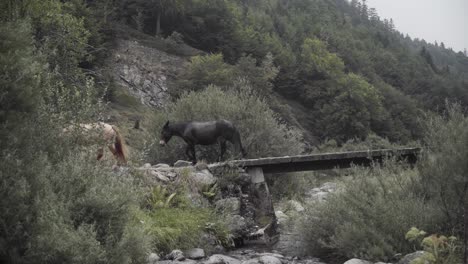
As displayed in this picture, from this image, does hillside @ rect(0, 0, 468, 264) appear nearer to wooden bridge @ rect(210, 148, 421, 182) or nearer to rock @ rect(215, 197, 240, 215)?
rock @ rect(215, 197, 240, 215)

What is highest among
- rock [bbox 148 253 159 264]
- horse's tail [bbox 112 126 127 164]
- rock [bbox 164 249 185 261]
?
horse's tail [bbox 112 126 127 164]

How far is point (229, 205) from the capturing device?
1470 centimetres

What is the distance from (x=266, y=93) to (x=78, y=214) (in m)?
47.3

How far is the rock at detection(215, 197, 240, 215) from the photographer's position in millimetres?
14484

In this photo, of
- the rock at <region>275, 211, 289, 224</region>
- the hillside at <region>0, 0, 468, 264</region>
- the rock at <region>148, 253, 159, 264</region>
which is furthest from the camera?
the rock at <region>275, 211, 289, 224</region>

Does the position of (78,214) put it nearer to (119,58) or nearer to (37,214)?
(37,214)

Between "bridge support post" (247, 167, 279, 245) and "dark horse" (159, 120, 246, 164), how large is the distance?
136 centimetres

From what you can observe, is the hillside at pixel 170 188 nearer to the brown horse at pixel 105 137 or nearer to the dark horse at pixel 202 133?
the brown horse at pixel 105 137

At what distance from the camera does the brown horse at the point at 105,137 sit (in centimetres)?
936

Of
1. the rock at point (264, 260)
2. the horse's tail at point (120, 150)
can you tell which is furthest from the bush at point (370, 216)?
the horse's tail at point (120, 150)

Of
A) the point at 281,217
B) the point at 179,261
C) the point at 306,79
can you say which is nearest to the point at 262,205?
the point at 281,217

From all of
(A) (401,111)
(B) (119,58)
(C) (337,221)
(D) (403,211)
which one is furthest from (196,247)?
(A) (401,111)

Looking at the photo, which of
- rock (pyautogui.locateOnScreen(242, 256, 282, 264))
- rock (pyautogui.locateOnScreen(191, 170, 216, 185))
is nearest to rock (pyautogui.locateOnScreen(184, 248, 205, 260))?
rock (pyautogui.locateOnScreen(242, 256, 282, 264))

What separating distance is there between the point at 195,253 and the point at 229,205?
147 inches
